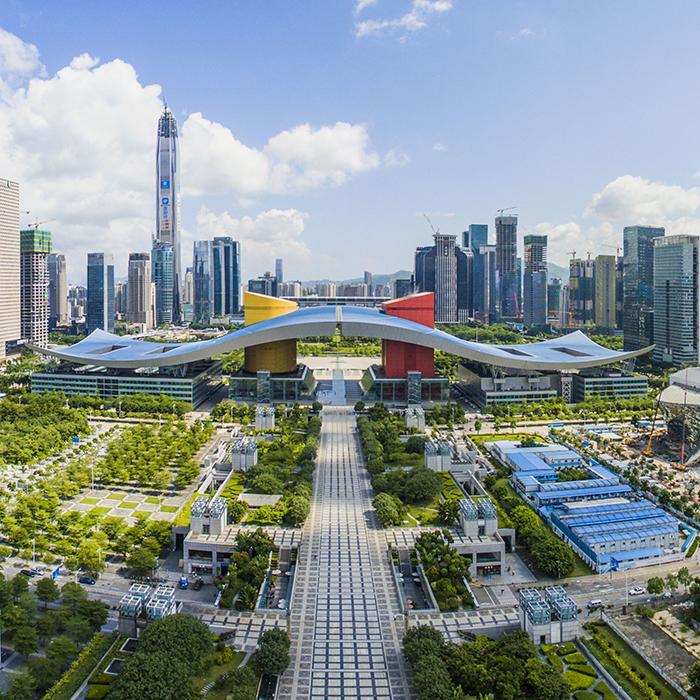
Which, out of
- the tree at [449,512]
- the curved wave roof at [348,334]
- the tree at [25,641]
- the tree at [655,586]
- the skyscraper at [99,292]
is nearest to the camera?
the tree at [25,641]

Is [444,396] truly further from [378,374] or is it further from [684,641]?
[684,641]

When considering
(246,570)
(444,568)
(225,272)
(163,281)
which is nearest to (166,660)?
(246,570)

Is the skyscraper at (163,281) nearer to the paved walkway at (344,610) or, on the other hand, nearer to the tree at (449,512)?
the paved walkway at (344,610)

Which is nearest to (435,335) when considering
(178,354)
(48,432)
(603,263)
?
(178,354)

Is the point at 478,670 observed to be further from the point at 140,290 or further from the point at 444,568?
the point at 140,290

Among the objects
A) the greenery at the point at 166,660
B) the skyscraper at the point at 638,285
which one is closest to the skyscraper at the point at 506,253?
the skyscraper at the point at 638,285

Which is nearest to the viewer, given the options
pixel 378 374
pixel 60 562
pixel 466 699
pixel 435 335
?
pixel 466 699

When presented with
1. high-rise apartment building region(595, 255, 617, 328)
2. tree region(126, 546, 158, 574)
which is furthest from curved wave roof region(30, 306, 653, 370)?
high-rise apartment building region(595, 255, 617, 328)
